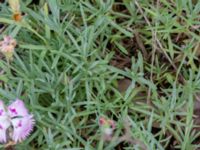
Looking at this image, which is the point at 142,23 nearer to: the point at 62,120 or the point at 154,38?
the point at 154,38

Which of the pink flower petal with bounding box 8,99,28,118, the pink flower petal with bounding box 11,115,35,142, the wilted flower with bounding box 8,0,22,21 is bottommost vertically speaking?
the pink flower petal with bounding box 11,115,35,142

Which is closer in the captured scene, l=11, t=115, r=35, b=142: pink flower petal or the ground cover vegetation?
l=11, t=115, r=35, b=142: pink flower petal

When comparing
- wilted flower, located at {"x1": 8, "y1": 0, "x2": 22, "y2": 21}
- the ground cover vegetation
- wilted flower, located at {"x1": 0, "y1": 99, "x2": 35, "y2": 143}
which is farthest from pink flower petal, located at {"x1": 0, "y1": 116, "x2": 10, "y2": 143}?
wilted flower, located at {"x1": 8, "y1": 0, "x2": 22, "y2": 21}

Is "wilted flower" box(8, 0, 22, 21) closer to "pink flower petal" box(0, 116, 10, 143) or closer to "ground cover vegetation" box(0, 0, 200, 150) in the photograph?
"ground cover vegetation" box(0, 0, 200, 150)

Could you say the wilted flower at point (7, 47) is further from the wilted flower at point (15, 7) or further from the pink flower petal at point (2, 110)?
the pink flower petal at point (2, 110)

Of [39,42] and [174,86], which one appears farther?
[39,42]

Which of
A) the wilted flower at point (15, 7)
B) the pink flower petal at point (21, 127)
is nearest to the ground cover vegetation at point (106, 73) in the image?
the pink flower petal at point (21, 127)

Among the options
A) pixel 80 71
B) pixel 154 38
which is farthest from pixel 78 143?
pixel 154 38
